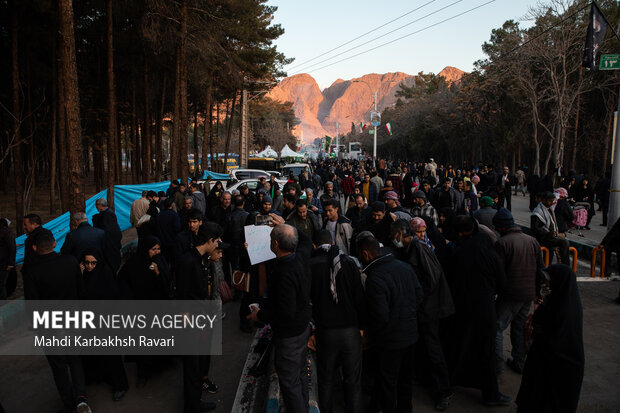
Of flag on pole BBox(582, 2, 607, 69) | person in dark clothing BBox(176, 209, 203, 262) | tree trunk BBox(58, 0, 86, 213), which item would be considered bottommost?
person in dark clothing BBox(176, 209, 203, 262)

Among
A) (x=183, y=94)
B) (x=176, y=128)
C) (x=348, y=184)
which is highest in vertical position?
(x=183, y=94)

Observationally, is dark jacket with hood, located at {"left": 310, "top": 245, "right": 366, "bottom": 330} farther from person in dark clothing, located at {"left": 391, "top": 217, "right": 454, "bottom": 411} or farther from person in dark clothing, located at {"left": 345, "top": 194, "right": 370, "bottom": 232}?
person in dark clothing, located at {"left": 345, "top": 194, "right": 370, "bottom": 232}

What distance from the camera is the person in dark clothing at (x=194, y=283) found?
12.8 feet

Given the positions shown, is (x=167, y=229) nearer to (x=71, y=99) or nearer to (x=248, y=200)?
(x=248, y=200)

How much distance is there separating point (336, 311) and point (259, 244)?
4.63 ft

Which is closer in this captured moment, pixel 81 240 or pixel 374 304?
pixel 374 304

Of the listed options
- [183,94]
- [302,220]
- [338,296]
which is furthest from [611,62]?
[183,94]

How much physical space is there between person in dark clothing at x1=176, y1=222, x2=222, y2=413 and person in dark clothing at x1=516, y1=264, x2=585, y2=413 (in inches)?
112

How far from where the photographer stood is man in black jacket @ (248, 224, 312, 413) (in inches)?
128

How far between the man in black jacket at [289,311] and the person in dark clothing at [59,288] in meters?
1.95

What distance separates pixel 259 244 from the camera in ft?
14.9

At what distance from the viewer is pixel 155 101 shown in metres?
28.5

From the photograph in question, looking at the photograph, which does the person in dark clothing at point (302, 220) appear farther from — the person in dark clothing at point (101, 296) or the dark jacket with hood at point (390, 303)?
the dark jacket with hood at point (390, 303)

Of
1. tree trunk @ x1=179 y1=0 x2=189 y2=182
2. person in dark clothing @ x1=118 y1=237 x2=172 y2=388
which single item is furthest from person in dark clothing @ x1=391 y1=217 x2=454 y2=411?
tree trunk @ x1=179 y1=0 x2=189 y2=182
